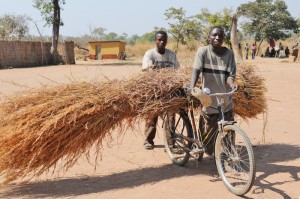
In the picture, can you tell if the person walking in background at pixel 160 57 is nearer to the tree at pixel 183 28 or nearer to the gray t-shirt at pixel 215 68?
the gray t-shirt at pixel 215 68

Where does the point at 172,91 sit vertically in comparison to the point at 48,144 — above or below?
above

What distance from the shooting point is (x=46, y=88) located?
430cm

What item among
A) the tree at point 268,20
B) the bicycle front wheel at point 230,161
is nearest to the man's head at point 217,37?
the bicycle front wheel at point 230,161

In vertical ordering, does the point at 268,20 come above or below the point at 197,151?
above

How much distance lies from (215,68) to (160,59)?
122 cm

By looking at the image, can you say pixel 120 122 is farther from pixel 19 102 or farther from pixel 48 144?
pixel 19 102

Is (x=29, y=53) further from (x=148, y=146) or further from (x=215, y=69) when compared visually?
(x=215, y=69)

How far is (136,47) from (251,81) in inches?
1514

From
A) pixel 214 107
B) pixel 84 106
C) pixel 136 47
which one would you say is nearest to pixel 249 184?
pixel 214 107

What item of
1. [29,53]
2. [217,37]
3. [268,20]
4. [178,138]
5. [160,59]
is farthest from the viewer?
[268,20]

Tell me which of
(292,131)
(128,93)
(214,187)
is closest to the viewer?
(214,187)

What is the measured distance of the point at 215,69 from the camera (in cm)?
424

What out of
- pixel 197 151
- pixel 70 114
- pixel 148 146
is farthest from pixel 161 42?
pixel 70 114

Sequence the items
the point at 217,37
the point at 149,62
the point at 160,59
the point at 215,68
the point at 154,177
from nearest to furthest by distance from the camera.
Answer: the point at 217,37
the point at 215,68
the point at 154,177
the point at 149,62
the point at 160,59
